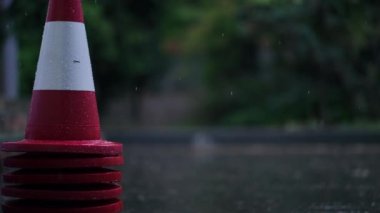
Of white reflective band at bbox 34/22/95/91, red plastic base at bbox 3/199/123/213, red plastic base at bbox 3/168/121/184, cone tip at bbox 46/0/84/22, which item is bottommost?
red plastic base at bbox 3/199/123/213

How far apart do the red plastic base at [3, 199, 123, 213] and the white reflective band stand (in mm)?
719

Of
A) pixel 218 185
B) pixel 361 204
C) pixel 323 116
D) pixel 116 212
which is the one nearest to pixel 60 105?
pixel 116 212

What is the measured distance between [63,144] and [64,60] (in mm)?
641

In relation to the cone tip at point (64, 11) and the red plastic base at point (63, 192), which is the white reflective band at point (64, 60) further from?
the red plastic base at point (63, 192)

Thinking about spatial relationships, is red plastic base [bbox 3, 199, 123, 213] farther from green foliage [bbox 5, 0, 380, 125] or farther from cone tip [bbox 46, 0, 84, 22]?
green foliage [bbox 5, 0, 380, 125]

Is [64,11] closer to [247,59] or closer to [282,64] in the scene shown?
[282,64]

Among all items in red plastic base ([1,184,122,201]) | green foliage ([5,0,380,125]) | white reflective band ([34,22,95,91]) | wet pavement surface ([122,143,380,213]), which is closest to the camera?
red plastic base ([1,184,122,201])

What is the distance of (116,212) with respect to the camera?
550cm

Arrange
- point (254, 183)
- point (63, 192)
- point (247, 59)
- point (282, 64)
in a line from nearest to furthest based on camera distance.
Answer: point (63, 192)
point (254, 183)
point (282, 64)
point (247, 59)

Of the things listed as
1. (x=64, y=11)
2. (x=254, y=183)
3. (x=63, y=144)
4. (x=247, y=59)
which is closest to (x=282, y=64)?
(x=247, y=59)

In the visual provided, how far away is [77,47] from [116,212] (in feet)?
3.38

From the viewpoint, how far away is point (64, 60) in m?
5.66

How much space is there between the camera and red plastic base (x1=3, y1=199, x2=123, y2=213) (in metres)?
5.21

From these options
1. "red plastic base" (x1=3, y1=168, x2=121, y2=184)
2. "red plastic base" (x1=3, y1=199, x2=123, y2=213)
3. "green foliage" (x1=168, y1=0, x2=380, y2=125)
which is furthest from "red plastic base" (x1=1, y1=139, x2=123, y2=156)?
"green foliage" (x1=168, y1=0, x2=380, y2=125)
